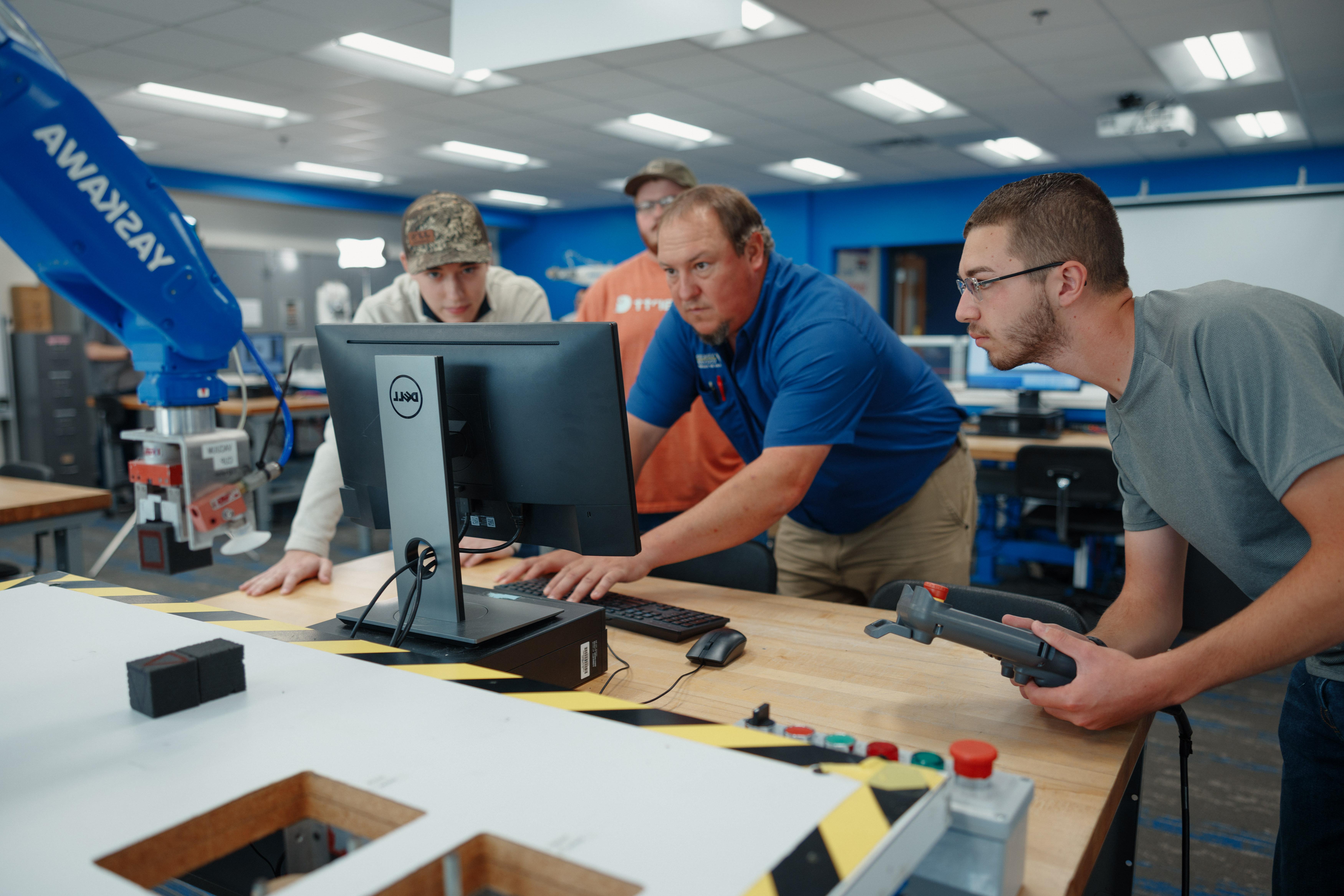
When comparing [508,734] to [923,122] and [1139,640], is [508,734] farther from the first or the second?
[923,122]

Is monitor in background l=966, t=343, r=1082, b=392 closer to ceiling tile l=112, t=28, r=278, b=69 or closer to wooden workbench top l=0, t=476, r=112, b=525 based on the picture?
wooden workbench top l=0, t=476, r=112, b=525

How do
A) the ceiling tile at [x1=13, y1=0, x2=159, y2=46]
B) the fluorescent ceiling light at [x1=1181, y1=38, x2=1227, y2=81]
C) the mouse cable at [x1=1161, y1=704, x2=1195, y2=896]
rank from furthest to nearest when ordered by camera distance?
the fluorescent ceiling light at [x1=1181, y1=38, x2=1227, y2=81] < the ceiling tile at [x1=13, y1=0, x2=159, y2=46] < the mouse cable at [x1=1161, y1=704, x2=1195, y2=896]

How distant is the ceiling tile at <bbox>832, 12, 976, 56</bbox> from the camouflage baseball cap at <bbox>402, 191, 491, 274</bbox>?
354 centimetres

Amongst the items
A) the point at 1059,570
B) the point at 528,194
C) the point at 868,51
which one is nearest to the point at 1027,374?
the point at 1059,570

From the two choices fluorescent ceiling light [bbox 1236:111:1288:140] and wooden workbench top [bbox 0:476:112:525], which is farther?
fluorescent ceiling light [bbox 1236:111:1288:140]

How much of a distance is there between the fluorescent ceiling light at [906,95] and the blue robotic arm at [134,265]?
18.5 feet

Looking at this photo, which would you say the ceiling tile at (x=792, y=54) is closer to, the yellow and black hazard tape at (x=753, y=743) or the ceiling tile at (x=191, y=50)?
the ceiling tile at (x=191, y=50)

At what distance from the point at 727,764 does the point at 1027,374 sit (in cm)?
419

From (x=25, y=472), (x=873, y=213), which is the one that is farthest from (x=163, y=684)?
(x=873, y=213)

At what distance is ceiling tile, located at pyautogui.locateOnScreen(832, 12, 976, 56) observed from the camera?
4.69 m

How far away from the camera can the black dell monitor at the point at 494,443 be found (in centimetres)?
111

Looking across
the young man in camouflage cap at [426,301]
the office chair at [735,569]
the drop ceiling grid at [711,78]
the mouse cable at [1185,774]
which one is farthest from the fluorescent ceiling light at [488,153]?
the mouse cable at [1185,774]

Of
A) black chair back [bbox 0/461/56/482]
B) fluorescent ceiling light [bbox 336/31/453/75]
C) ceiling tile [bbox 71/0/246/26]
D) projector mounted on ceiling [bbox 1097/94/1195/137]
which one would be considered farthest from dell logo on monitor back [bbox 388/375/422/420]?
projector mounted on ceiling [bbox 1097/94/1195/137]

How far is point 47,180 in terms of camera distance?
2.68 ft
